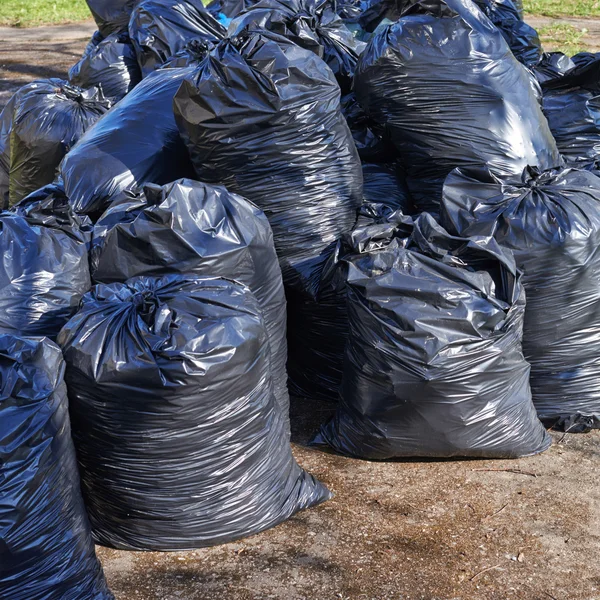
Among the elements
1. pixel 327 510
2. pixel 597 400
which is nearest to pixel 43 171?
pixel 327 510

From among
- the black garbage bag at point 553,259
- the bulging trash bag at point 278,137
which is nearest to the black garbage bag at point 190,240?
the bulging trash bag at point 278,137

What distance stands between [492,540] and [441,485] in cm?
29

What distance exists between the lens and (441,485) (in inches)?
Answer: 105

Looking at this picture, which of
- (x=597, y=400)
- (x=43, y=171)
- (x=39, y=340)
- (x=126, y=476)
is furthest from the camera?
(x=43, y=171)

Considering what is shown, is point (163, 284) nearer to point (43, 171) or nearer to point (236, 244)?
point (236, 244)

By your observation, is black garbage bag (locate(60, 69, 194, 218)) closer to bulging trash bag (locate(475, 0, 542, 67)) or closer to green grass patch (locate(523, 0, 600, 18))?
bulging trash bag (locate(475, 0, 542, 67))

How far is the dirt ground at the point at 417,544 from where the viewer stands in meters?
2.23

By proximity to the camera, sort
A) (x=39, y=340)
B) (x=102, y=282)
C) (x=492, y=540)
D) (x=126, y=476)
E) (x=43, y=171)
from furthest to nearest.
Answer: (x=43, y=171) → (x=102, y=282) → (x=492, y=540) → (x=126, y=476) → (x=39, y=340)

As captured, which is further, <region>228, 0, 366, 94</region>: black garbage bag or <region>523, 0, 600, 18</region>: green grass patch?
<region>523, 0, 600, 18</region>: green grass patch

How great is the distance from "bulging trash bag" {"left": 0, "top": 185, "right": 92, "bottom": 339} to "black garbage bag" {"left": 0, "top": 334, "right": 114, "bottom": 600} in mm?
457

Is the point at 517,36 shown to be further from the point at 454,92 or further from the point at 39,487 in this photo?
the point at 39,487

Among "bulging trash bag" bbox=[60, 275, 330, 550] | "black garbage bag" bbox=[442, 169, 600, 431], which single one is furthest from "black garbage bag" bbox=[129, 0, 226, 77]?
"bulging trash bag" bbox=[60, 275, 330, 550]

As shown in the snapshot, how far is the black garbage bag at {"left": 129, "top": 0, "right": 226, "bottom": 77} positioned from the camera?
4.07 meters

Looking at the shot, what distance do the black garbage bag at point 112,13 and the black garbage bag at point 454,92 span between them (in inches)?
79.2
